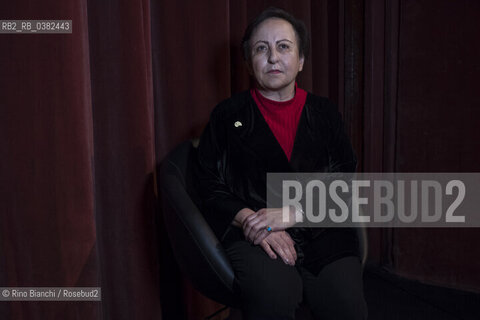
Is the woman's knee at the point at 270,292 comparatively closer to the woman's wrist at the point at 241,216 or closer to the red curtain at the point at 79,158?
the woman's wrist at the point at 241,216

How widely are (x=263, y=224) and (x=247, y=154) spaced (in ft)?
0.73

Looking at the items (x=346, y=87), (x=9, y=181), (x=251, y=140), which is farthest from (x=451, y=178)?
(x=9, y=181)

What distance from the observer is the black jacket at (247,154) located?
1.33 meters

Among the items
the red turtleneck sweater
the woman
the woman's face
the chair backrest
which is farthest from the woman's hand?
the woman's face

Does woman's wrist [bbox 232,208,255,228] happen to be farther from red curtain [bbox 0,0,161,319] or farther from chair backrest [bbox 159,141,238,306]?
red curtain [bbox 0,0,161,319]

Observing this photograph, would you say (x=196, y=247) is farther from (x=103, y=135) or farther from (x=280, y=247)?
(x=103, y=135)

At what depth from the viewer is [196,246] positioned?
117cm

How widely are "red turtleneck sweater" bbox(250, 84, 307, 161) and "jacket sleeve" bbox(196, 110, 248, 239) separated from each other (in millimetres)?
143

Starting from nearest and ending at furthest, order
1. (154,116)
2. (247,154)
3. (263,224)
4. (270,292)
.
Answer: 1. (270,292)
2. (263,224)
3. (247,154)
4. (154,116)

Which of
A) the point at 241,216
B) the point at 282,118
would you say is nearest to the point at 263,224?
the point at 241,216

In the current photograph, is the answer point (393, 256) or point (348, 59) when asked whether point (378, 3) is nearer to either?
point (348, 59)

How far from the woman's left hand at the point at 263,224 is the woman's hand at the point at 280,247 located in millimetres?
13

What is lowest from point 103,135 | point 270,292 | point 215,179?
point 270,292

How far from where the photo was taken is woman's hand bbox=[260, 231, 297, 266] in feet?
3.88
